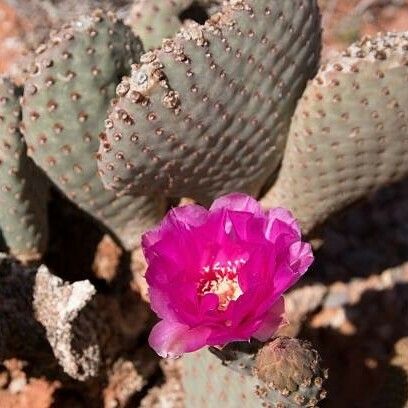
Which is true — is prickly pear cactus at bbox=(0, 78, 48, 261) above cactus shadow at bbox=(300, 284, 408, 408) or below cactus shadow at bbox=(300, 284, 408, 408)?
above

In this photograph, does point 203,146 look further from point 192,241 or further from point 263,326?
point 263,326

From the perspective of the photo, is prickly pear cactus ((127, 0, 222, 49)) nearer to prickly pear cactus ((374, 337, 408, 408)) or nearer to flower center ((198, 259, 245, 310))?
flower center ((198, 259, 245, 310))

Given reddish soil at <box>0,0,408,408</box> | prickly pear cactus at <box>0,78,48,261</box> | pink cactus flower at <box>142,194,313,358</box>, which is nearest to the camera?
pink cactus flower at <box>142,194,313,358</box>

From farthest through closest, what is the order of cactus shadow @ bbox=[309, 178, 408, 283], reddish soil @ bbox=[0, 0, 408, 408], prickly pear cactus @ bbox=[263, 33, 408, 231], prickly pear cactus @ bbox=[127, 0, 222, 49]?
1. cactus shadow @ bbox=[309, 178, 408, 283]
2. reddish soil @ bbox=[0, 0, 408, 408]
3. prickly pear cactus @ bbox=[127, 0, 222, 49]
4. prickly pear cactus @ bbox=[263, 33, 408, 231]

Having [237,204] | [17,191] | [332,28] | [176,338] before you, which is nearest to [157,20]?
[17,191]

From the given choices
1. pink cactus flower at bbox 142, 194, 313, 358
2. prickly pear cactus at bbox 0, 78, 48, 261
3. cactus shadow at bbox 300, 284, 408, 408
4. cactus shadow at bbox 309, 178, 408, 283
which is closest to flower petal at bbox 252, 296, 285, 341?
pink cactus flower at bbox 142, 194, 313, 358

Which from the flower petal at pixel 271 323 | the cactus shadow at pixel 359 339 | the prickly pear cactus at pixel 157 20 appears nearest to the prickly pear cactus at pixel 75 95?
the prickly pear cactus at pixel 157 20

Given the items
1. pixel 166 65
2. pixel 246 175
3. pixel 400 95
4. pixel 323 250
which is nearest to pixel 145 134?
pixel 166 65
